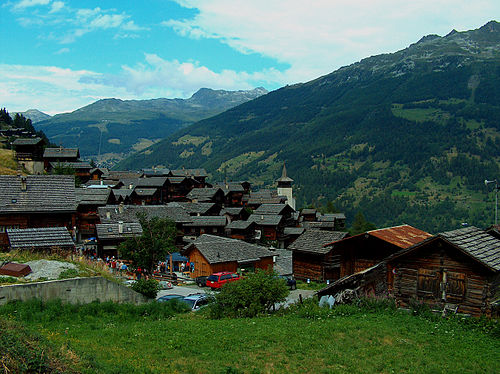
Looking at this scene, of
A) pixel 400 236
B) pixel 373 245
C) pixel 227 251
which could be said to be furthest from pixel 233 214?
pixel 400 236

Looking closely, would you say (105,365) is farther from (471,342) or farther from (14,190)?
(14,190)

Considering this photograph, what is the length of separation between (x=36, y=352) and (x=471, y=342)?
14.0 meters

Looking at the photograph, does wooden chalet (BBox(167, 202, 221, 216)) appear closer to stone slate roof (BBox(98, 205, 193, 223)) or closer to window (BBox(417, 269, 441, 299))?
stone slate roof (BBox(98, 205, 193, 223))

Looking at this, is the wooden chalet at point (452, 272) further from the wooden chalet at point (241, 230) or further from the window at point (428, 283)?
the wooden chalet at point (241, 230)

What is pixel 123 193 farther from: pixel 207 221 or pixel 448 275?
pixel 448 275

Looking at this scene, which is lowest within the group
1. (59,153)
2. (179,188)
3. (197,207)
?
(197,207)

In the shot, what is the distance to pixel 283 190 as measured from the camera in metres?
124

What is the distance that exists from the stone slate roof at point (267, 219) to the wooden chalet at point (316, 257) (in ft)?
119

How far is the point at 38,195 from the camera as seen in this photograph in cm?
3506

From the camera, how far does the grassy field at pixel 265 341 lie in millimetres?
12447

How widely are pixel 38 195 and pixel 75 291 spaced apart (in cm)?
1940

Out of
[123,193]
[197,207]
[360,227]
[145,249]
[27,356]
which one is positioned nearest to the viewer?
[27,356]

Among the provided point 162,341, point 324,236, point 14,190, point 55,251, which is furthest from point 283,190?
point 162,341

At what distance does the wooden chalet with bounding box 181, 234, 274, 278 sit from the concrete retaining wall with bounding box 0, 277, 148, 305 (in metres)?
21.5
